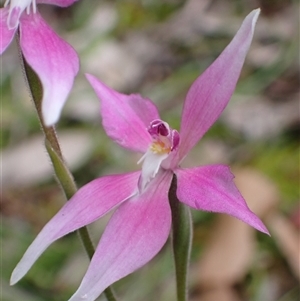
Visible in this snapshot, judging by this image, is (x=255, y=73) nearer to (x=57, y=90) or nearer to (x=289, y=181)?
(x=289, y=181)

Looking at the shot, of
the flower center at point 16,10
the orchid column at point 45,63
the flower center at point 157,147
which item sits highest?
the flower center at point 16,10

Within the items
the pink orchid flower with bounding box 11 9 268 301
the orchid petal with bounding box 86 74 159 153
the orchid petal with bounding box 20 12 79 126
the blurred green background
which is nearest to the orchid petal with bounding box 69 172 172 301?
the pink orchid flower with bounding box 11 9 268 301

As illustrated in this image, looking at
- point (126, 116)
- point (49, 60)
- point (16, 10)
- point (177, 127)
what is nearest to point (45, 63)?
point (49, 60)

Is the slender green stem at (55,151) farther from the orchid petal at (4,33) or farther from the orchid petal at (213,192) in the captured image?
the orchid petal at (213,192)

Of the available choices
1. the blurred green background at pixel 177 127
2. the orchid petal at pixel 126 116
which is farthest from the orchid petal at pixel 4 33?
the blurred green background at pixel 177 127

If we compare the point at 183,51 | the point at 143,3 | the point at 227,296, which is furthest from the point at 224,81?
the point at 143,3

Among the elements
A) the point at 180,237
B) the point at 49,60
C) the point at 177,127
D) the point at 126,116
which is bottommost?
the point at 177,127

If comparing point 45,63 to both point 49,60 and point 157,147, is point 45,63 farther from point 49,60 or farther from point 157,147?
point 157,147
